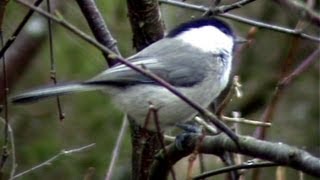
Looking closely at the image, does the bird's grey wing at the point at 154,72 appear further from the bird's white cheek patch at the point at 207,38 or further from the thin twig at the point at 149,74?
the thin twig at the point at 149,74

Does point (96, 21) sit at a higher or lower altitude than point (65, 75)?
higher

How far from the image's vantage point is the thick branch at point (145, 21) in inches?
84.0

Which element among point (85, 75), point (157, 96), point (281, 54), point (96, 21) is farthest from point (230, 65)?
point (281, 54)

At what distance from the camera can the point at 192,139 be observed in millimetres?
1817

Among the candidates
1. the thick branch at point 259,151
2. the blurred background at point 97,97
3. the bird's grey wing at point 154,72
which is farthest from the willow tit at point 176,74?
the blurred background at point 97,97

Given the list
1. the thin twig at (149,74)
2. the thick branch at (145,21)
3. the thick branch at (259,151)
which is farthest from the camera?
the thick branch at (145,21)

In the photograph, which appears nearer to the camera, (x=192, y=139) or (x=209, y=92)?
(x=192, y=139)

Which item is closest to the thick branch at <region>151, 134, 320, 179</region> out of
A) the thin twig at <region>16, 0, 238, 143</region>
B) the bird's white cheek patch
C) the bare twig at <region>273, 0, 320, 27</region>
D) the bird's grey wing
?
the thin twig at <region>16, 0, 238, 143</region>

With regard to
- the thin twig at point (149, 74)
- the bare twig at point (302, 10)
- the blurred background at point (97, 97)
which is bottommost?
the blurred background at point (97, 97)

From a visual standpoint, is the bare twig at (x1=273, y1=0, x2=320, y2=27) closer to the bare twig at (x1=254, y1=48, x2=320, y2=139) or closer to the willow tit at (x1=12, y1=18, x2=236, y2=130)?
the bare twig at (x1=254, y1=48, x2=320, y2=139)

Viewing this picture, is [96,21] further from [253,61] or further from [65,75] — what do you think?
[253,61]

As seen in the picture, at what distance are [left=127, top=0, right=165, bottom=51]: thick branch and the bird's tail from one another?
0.22 metres

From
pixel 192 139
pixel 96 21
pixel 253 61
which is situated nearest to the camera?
pixel 192 139

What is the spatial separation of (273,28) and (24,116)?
2161mm
